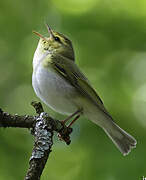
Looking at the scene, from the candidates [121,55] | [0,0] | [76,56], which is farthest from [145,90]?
[0,0]

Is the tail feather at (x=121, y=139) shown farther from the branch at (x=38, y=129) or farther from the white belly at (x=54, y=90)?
the branch at (x=38, y=129)

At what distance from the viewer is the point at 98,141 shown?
5277 mm

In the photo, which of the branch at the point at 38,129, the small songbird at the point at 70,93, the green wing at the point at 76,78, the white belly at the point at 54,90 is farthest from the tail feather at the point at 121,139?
the branch at the point at 38,129

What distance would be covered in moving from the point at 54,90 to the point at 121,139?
43.7 inches

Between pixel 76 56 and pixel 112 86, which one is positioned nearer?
pixel 112 86

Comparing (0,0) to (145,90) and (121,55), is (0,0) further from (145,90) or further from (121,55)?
(145,90)

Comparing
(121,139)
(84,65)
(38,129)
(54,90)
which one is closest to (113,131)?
(121,139)

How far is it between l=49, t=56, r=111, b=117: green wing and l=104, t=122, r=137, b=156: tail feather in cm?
37

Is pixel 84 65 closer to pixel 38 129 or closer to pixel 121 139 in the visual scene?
pixel 121 139

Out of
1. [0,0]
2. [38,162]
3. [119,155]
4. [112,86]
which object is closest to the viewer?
[38,162]

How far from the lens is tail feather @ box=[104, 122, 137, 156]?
5.21 meters

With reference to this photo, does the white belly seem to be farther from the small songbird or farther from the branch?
the branch

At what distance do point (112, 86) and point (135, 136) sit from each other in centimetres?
78

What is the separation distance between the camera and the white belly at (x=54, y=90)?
5051 millimetres
